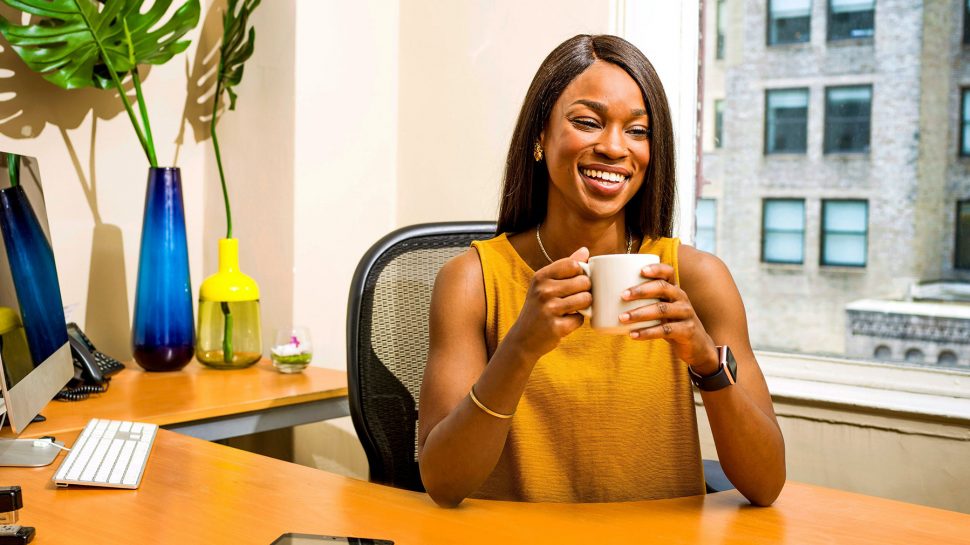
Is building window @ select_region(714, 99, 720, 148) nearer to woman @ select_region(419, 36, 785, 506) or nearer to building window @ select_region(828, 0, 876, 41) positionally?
building window @ select_region(828, 0, 876, 41)

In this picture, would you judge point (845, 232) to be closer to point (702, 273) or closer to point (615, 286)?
point (702, 273)

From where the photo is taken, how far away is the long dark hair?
1.36 metres

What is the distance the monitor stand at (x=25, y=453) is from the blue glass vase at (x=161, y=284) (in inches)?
30.9

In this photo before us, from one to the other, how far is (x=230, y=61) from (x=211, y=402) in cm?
100

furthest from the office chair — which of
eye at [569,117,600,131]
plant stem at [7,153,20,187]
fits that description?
plant stem at [7,153,20,187]

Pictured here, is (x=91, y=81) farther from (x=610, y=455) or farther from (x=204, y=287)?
(x=610, y=455)

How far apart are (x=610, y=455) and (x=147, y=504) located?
65cm

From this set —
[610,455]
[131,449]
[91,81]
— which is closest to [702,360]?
[610,455]

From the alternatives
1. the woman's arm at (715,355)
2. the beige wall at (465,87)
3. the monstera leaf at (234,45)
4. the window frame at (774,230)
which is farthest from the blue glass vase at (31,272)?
the window frame at (774,230)

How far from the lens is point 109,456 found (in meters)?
1.31

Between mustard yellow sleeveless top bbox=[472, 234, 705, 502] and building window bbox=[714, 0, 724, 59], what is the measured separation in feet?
4.17

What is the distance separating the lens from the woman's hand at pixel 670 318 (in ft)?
3.24

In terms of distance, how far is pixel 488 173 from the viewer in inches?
99.3

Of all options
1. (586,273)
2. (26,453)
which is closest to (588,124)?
(586,273)
